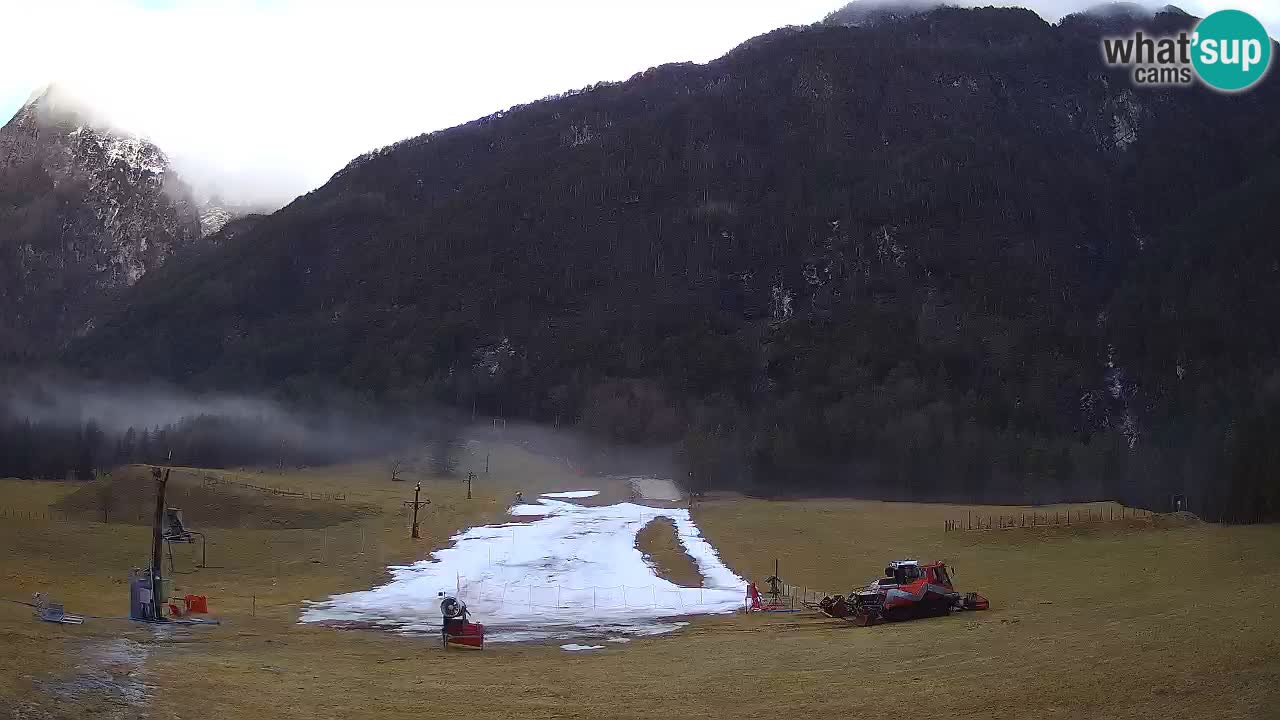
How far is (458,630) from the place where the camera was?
103 ft

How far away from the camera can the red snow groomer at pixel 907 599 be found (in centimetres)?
3328

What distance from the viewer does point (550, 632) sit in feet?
115

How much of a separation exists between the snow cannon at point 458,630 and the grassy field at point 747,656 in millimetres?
541

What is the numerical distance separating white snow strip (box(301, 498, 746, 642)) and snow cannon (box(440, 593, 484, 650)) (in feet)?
6.64

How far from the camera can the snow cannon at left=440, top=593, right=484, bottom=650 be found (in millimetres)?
30969

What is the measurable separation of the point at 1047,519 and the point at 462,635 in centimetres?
5324

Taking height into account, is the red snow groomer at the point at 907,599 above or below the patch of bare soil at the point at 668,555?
above

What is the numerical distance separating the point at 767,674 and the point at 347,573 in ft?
108

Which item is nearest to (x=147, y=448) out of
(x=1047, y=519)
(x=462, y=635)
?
(x=1047, y=519)

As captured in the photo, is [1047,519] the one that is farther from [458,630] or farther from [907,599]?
[458,630]

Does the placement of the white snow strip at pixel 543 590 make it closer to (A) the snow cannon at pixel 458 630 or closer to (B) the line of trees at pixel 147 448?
(A) the snow cannon at pixel 458 630

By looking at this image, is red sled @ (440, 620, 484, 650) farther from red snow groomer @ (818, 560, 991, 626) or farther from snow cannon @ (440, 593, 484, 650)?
red snow groomer @ (818, 560, 991, 626)

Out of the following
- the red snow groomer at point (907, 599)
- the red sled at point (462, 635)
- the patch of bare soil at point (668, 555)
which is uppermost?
the red snow groomer at point (907, 599)

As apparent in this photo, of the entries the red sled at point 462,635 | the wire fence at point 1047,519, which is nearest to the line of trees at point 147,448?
the wire fence at point 1047,519
